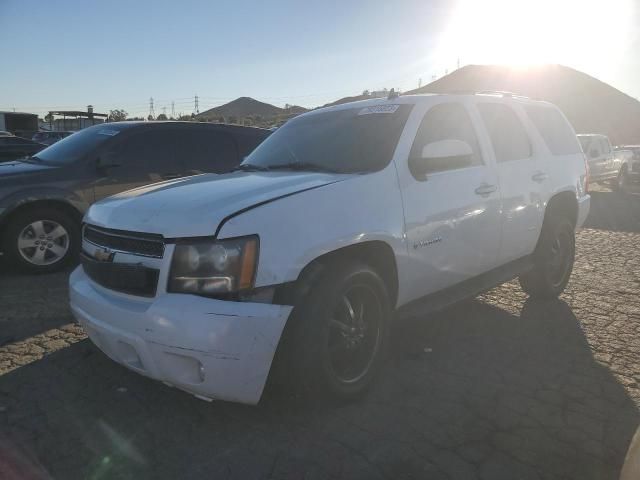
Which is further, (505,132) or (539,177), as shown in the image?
(539,177)

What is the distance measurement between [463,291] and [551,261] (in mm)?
1672

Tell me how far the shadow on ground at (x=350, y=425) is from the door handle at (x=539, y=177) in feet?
5.08

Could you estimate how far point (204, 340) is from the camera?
7.95ft

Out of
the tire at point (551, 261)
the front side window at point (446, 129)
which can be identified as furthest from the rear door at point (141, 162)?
the tire at point (551, 261)

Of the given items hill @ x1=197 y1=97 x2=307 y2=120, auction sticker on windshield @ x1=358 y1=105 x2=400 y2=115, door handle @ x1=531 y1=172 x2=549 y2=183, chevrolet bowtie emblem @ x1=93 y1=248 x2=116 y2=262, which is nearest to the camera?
chevrolet bowtie emblem @ x1=93 y1=248 x2=116 y2=262

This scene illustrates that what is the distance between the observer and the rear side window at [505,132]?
4266 millimetres

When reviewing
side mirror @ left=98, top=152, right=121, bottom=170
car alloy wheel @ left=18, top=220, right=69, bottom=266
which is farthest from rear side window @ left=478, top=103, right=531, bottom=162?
car alloy wheel @ left=18, top=220, right=69, bottom=266

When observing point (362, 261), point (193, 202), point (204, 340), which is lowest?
point (204, 340)

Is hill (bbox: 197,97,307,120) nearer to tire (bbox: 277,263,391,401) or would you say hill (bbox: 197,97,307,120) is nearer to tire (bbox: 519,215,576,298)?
tire (bbox: 519,215,576,298)

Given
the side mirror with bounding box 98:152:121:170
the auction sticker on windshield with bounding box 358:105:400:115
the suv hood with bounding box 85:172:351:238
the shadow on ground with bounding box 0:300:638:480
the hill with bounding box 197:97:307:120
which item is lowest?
the shadow on ground with bounding box 0:300:638:480

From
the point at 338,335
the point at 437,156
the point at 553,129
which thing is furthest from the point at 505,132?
the point at 338,335

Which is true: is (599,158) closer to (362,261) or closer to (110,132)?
(110,132)

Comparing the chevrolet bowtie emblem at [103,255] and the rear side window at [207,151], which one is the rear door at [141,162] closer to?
the rear side window at [207,151]

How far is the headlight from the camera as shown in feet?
8.28
